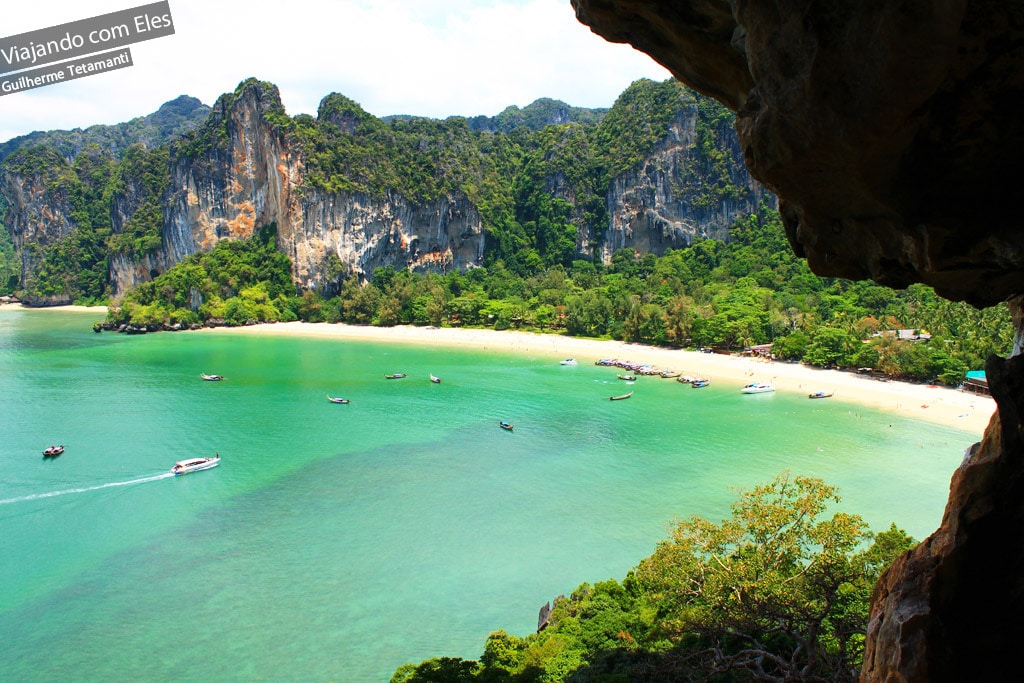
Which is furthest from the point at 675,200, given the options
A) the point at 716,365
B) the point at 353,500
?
the point at 353,500

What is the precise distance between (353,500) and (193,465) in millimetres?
8298

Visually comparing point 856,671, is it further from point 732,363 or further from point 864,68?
point 732,363

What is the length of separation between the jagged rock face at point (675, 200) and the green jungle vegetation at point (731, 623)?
82207mm

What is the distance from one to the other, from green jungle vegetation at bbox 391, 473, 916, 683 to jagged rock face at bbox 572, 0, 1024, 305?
6843 millimetres

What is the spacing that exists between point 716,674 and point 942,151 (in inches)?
357

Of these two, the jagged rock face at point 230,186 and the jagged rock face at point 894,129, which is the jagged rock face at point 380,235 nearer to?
the jagged rock face at point 230,186

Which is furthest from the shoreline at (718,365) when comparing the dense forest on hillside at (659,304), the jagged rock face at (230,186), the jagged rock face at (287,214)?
the jagged rock face at (230,186)

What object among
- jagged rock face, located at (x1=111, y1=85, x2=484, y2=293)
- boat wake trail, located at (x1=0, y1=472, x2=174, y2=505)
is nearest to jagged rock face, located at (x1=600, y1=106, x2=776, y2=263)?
jagged rock face, located at (x1=111, y1=85, x2=484, y2=293)

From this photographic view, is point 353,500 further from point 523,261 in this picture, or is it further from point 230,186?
point 230,186

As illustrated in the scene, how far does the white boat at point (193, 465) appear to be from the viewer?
26.9 meters

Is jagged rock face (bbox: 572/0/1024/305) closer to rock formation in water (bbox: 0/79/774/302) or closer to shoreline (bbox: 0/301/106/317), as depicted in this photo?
rock formation in water (bbox: 0/79/774/302)

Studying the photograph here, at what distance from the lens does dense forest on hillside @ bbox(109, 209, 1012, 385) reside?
43.1 meters

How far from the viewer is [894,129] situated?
407 cm

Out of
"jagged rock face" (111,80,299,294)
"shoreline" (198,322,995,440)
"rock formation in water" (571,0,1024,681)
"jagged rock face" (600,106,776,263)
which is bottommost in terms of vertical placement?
"shoreline" (198,322,995,440)
